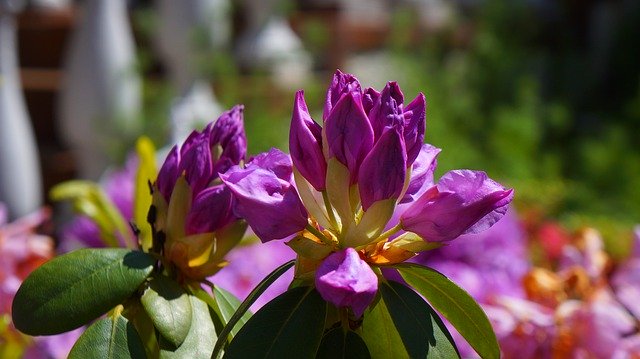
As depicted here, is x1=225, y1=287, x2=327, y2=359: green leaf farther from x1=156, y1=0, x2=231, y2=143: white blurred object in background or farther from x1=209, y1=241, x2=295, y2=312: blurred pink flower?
x1=156, y1=0, x2=231, y2=143: white blurred object in background

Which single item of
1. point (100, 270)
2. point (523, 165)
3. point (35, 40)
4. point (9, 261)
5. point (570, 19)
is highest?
point (100, 270)

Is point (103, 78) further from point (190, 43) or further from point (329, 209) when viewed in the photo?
point (329, 209)

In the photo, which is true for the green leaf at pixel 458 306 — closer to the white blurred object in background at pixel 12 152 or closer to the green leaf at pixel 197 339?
the green leaf at pixel 197 339

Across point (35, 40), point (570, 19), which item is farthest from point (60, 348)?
point (570, 19)

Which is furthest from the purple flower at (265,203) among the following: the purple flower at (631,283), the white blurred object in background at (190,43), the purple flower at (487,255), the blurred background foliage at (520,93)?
the white blurred object in background at (190,43)

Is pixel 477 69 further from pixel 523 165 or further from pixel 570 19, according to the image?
pixel 570 19
